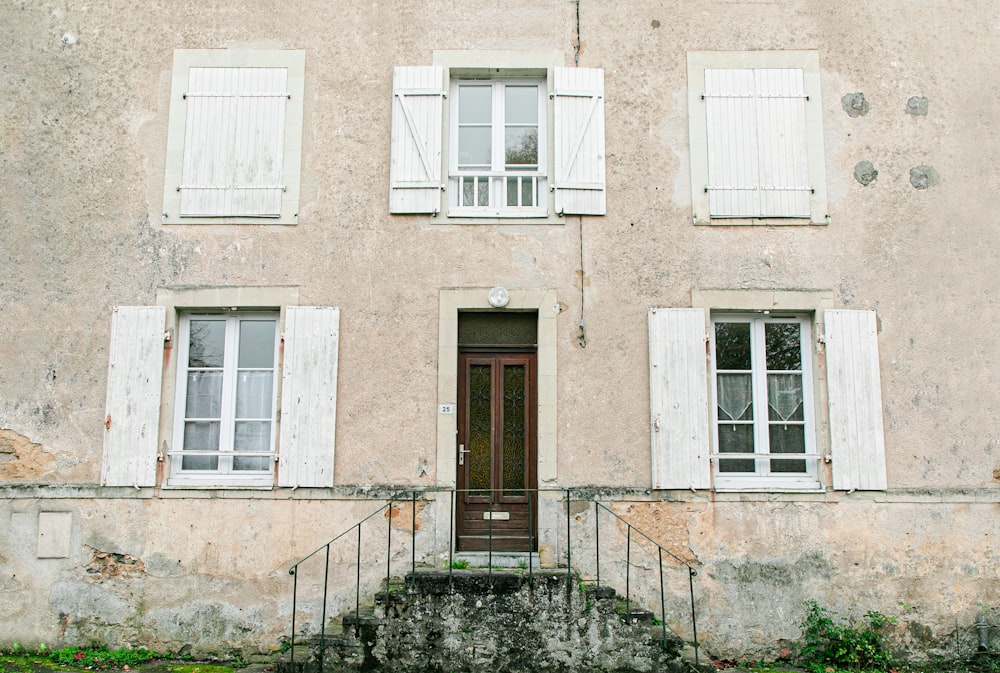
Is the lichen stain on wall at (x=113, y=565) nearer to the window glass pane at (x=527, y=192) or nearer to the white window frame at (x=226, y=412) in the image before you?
the white window frame at (x=226, y=412)

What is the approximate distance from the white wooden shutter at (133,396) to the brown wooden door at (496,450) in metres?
2.81

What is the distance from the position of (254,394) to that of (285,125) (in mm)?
2591

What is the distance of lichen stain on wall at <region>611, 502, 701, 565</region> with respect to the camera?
7.47 m

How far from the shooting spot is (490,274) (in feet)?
25.7

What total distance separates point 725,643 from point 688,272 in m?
3.34

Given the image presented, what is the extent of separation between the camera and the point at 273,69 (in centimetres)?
809

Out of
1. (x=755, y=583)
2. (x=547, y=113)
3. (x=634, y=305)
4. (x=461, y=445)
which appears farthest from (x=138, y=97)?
(x=755, y=583)


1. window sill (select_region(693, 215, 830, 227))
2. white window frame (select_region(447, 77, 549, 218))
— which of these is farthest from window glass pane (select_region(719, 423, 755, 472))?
white window frame (select_region(447, 77, 549, 218))

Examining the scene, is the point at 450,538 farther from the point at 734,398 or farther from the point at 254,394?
the point at 734,398

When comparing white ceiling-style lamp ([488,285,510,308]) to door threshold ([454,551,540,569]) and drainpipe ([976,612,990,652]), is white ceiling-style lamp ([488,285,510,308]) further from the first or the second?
drainpipe ([976,612,990,652])

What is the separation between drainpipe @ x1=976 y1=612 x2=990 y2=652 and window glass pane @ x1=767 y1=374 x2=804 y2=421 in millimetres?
2303

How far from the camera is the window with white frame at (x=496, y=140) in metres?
7.89

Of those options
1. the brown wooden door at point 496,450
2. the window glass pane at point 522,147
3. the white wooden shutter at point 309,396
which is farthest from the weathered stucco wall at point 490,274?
the window glass pane at point 522,147

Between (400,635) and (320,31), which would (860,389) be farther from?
(320,31)
